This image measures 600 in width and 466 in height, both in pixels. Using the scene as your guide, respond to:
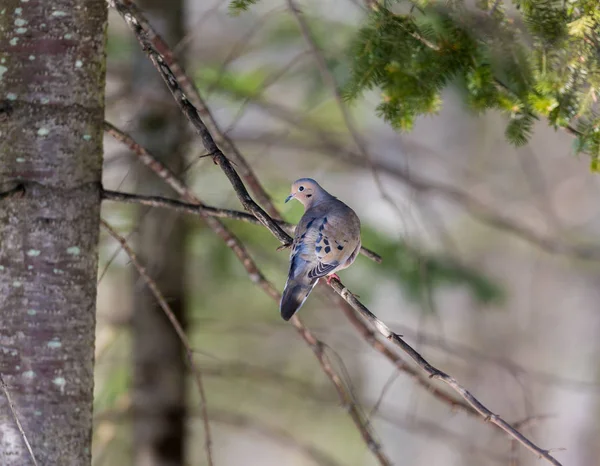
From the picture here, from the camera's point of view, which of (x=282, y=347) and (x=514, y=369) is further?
(x=282, y=347)

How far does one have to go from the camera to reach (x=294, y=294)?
6.23 feet

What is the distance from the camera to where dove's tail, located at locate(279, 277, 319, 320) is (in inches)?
72.3

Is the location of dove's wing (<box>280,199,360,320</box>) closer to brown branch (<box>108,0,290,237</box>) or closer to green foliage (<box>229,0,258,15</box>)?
brown branch (<box>108,0,290,237</box>)

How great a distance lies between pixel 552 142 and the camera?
10336mm

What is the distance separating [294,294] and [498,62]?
926 mm

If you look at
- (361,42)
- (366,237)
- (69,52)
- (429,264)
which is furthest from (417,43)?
(429,264)

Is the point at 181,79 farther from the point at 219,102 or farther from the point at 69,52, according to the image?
the point at 219,102

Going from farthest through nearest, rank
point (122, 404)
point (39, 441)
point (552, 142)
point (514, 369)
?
1. point (552, 142)
2. point (122, 404)
3. point (514, 369)
4. point (39, 441)

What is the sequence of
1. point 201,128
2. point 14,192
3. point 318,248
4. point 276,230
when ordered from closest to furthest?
point 201,128 < point 276,230 < point 14,192 < point 318,248

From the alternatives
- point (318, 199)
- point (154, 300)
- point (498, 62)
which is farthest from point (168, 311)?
point (154, 300)

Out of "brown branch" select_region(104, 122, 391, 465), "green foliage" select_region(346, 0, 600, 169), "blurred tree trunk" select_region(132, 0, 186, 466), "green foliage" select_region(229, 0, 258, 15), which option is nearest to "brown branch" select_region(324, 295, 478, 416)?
"brown branch" select_region(104, 122, 391, 465)

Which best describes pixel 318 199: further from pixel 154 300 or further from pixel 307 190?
pixel 154 300

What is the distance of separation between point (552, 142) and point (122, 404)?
323 inches

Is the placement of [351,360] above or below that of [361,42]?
above
